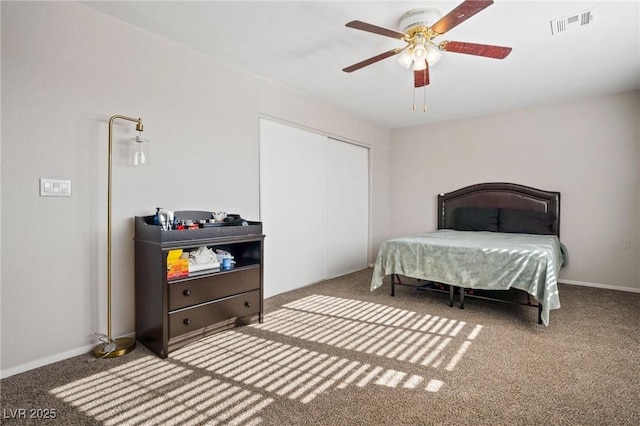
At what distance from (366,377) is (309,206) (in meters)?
2.54

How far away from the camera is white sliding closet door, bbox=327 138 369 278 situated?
4.64m

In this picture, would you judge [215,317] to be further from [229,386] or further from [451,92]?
[451,92]

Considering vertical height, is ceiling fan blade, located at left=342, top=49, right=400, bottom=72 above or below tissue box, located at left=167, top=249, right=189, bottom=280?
above

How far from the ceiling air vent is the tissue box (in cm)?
327

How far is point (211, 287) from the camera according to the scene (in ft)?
8.22

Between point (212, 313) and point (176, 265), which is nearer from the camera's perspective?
point (176, 265)

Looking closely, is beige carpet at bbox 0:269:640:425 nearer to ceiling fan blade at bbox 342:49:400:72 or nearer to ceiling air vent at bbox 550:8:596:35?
ceiling fan blade at bbox 342:49:400:72

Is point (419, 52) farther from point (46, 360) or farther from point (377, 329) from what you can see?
point (46, 360)

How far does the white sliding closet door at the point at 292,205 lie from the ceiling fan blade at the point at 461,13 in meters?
2.07

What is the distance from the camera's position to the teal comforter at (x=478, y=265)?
271 cm

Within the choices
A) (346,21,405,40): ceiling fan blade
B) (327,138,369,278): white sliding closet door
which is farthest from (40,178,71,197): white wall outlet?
(327,138,369,278): white sliding closet door

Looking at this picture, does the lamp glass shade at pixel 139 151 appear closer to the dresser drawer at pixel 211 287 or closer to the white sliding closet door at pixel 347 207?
the dresser drawer at pixel 211 287

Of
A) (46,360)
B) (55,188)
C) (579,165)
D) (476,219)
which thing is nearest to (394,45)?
(55,188)

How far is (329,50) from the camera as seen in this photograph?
2904 mm
